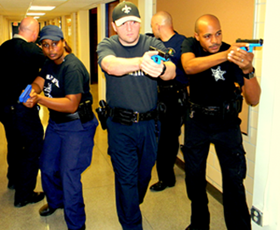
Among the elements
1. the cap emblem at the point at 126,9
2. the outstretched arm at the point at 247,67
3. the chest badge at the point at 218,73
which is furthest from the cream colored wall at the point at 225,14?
the cap emblem at the point at 126,9

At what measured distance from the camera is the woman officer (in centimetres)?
242

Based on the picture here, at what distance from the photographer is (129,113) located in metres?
2.26

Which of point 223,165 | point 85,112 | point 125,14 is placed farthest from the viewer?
point 85,112

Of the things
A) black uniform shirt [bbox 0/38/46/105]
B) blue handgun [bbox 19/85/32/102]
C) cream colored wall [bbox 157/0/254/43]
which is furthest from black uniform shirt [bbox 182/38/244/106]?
black uniform shirt [bbox 0/38/46/105]

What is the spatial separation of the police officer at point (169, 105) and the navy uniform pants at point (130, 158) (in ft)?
2.73

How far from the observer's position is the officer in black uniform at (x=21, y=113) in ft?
9.57

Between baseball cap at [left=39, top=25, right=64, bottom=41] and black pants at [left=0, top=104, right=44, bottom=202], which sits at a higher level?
baseball cap at [left=39, top=25, right=64, bottom=41]

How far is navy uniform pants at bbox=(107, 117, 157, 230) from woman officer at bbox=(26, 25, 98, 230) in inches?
11.2

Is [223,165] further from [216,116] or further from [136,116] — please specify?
[136,116]

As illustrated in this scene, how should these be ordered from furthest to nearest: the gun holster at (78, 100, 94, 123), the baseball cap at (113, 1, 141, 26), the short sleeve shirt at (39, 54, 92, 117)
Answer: the gun holster at (78, 100, 94, 123) → the short sleeve shirt at (39, 54, 92, 117) → the baseball cap at (113, 1, 141, 26)

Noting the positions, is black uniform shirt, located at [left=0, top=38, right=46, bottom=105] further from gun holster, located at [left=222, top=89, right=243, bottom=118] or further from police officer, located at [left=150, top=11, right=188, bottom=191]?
gun holster, located at [left=222, top=89, right=243, bottom=118]

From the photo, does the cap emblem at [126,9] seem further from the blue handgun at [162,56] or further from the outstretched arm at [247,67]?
the outstretched arm at [247,67]

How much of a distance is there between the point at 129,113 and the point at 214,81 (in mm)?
663

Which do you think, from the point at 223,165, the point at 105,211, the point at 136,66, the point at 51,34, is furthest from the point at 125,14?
the point at 105,211
